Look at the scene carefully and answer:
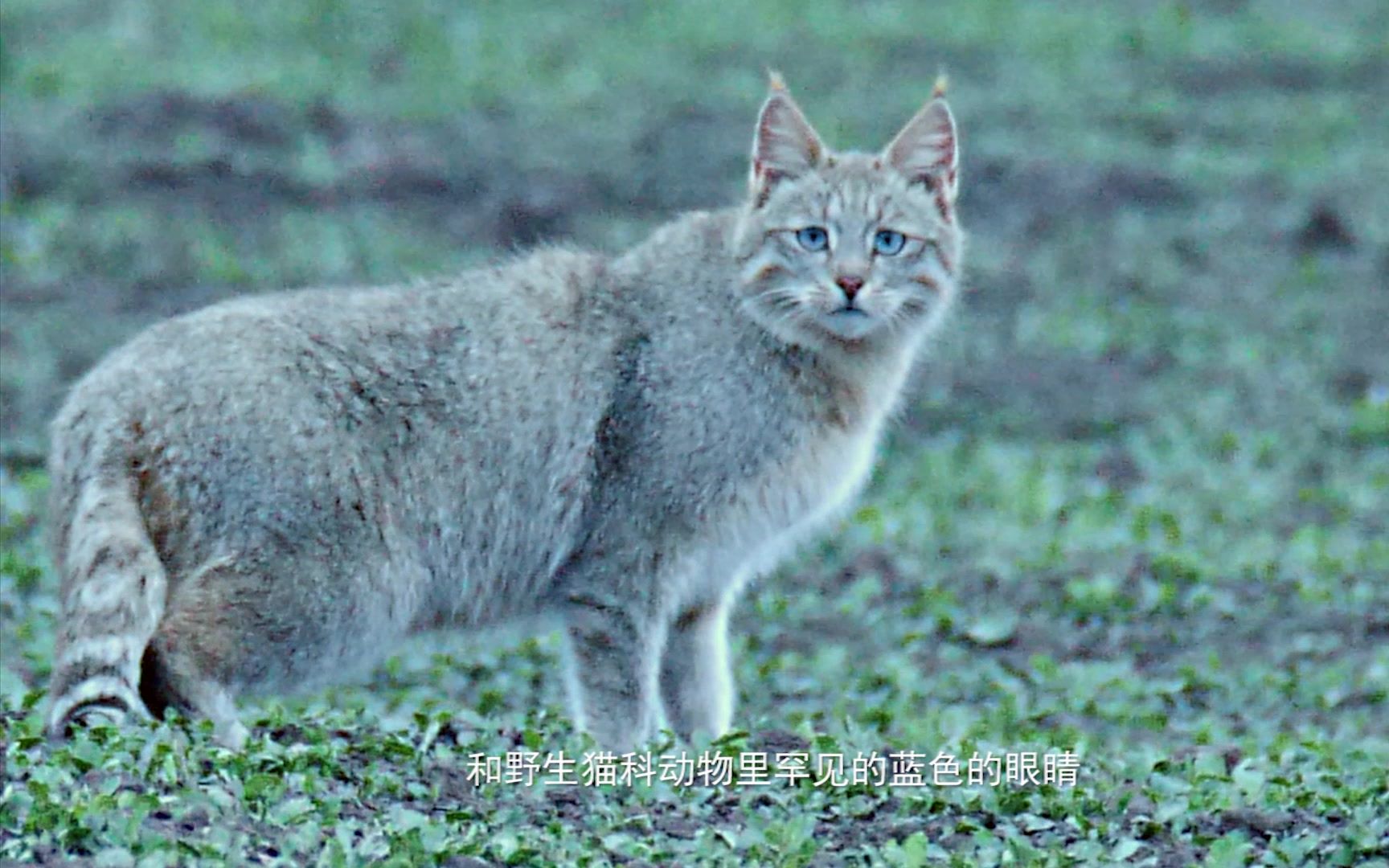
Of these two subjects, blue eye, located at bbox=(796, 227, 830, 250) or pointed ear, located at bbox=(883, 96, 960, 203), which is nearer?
blue eye, located at bbox=(796, 227, 830, 250)

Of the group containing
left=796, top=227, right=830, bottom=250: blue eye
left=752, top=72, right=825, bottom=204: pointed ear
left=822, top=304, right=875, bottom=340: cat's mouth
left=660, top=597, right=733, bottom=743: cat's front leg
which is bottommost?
left=660, top=597, right=733, bottom=743: cat's front leg

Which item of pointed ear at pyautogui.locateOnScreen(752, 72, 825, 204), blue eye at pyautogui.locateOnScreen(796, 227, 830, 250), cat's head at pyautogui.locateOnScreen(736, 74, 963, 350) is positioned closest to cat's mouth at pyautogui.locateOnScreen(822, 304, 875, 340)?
cat's head at pyautogui.locateOnScreen(736, 74, 963, 350)

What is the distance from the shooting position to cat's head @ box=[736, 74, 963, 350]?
25.9 ft

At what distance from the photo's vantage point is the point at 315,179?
17.6 meters

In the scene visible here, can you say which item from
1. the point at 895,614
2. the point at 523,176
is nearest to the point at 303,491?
the point at 895,614

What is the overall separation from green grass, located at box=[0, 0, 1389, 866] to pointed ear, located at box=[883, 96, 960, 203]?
6.74 ft

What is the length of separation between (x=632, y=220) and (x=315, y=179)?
252 cm

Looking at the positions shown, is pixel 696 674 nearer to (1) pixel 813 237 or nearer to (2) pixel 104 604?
(1) pixel 813 237

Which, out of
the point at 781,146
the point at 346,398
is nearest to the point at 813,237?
the point at 781,146

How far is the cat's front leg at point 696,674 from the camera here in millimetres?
8211

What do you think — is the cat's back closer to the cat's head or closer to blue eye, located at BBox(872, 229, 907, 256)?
the cat's head

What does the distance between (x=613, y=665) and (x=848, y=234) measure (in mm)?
1734

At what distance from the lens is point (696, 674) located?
324 inches

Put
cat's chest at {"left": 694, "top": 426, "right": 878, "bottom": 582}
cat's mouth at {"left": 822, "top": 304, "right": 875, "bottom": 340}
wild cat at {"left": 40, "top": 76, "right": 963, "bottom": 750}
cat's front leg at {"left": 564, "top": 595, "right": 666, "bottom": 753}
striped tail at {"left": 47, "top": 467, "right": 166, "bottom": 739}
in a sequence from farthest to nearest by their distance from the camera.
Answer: cat's mouth at {"left": 822, "top": 304, "right": 875, "bottom": 340} → cat's chest at {"left": 694, "top": 426, "right": 878, "bottom": 582} → cat's front leg at {"left": 564, "top": 595, "right": 666, "bottom": 753} → wild cat at {"left": 40, "top": 76, "right": 963, "bottom": 750} → striped tail at {"left": 47, "top": 467, "right": 166, "bottom": 739}
